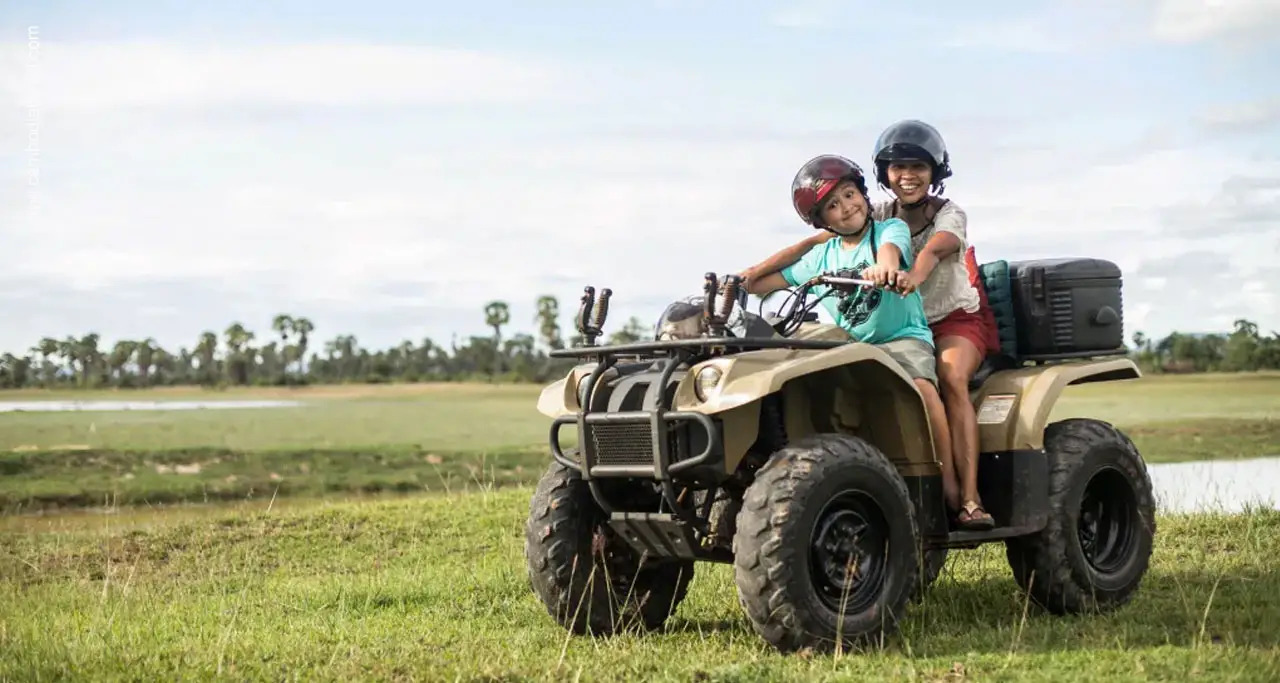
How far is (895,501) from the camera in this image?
690 cm

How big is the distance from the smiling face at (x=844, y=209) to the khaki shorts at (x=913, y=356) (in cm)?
64

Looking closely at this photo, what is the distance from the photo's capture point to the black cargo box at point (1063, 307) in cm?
847

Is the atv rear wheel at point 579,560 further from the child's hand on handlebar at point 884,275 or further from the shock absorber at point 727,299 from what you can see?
the child's hand on handlebar at point 884,275

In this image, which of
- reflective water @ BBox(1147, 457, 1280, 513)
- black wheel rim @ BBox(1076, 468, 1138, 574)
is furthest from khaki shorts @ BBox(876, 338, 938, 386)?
reflective water @ BBox(1147, 457, 1280, 513)

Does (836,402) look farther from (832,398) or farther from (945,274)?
(945,274)

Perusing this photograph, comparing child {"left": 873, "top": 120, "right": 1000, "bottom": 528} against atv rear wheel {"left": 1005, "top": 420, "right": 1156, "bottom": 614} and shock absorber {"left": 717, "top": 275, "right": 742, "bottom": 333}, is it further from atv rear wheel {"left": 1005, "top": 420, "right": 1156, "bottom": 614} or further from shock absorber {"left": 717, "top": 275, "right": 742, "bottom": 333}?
shock absorber {"left": 717, "top": 275, "right": 742, "bottom": 333}

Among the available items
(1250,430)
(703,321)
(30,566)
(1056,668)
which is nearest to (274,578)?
(30,566)

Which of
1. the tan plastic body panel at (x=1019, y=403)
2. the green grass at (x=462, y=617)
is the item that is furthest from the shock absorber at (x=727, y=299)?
the tan plastic body panel at (x=1019, y=403)

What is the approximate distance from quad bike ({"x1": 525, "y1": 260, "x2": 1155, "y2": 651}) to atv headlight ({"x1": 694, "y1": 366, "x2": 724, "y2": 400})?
0.04 ft

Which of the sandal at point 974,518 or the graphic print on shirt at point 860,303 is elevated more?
the graphic print on shirt at point 860,303

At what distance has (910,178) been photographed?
26.6 ft

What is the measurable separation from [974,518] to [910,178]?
1.90m

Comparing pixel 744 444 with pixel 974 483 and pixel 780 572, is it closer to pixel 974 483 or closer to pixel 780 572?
pixel 780 572

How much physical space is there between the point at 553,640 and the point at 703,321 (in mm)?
1854
